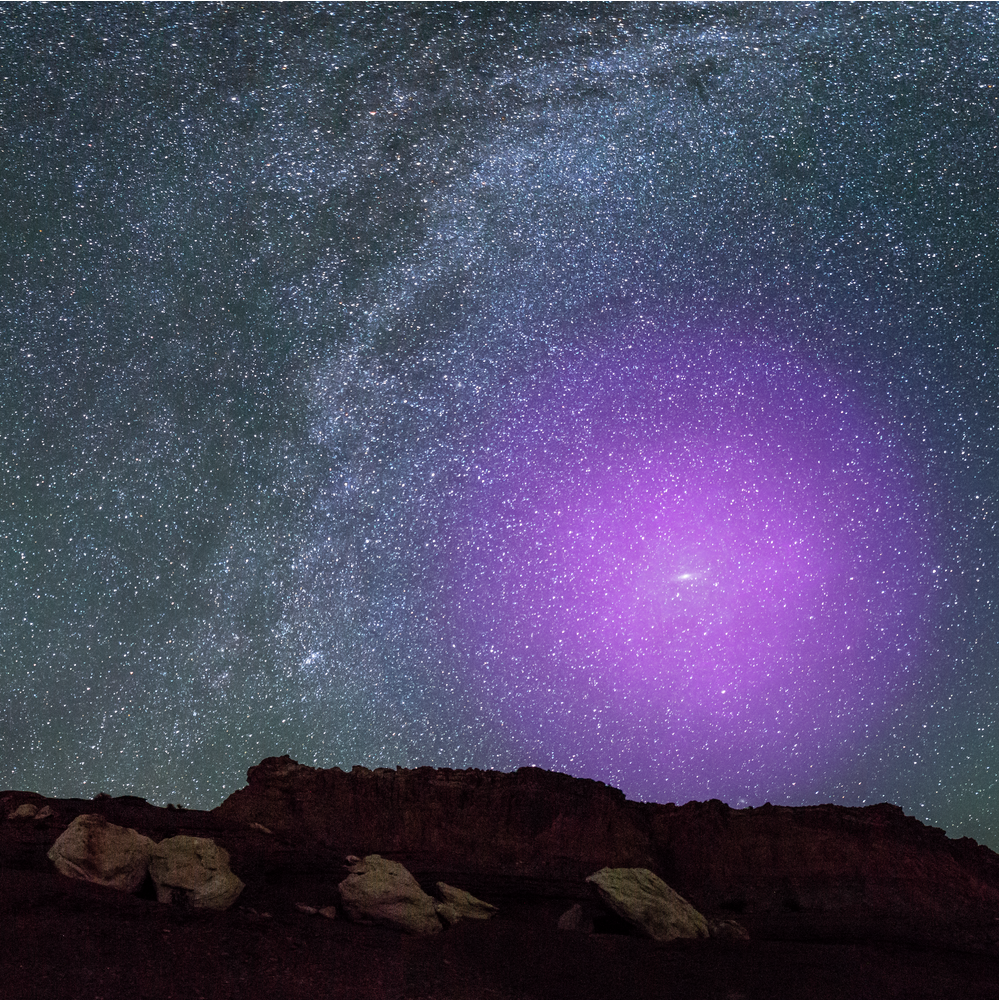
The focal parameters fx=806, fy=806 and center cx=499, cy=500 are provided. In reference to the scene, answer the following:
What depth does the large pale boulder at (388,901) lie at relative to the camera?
14.6 metres

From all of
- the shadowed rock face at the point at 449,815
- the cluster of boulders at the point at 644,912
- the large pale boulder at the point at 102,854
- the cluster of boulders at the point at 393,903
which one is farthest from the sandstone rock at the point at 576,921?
the large pale boulder at the point at 102,854

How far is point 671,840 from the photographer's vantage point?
2450cm

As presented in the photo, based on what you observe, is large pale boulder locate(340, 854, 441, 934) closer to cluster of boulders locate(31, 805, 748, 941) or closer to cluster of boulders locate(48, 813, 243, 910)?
cluster of boulders locate(31, 805, 748, 941)

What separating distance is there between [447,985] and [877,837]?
1769 centimetres

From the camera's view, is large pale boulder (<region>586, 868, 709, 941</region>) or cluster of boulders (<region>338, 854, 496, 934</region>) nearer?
cluster of boulders (<region>338, 854, 496, 934</region>)

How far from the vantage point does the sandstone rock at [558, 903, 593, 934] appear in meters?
16.5

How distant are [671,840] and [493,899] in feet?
23.4

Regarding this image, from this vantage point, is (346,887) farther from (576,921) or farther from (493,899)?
(493,899)

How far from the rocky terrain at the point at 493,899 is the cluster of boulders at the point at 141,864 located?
0.25ft

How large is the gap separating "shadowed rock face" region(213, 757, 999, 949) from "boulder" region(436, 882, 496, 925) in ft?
Result: 14.7

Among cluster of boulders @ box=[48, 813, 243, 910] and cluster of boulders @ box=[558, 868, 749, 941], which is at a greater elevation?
cluster of boulders @ box=[558, 868, 749, 941]

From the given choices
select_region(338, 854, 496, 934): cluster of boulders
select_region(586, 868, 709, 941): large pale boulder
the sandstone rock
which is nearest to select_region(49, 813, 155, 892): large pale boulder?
select_region(338, 854, 496, 934): cluster of boulders

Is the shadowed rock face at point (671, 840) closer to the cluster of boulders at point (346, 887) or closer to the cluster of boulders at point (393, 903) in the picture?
the cluster of boulders at point (346, 887)

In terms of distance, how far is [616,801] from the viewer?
2566cm
